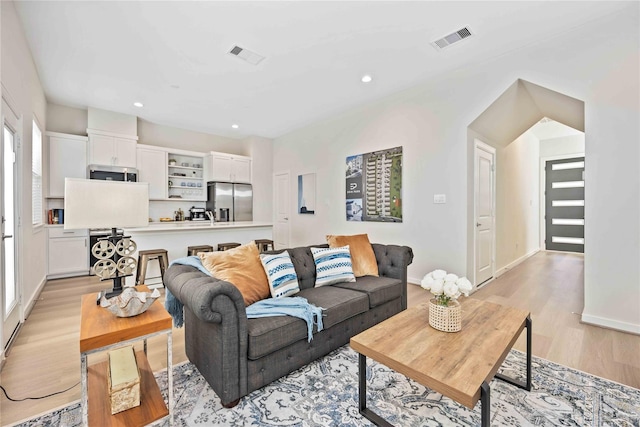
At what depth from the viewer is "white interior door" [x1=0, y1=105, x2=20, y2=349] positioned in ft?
7.86

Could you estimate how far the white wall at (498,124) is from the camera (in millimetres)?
2619

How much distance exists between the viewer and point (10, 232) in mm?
2621

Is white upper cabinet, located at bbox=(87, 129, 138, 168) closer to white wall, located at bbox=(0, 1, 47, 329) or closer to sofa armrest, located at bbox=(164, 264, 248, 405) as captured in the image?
white wall, located at bbox=(0, 1, 47, 329)

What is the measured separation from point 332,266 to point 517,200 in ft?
16.4

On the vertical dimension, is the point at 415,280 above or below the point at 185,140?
below

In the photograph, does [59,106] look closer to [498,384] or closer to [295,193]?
[295,193]

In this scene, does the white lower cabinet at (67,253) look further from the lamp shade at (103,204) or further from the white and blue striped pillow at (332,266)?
the white and blue striped pillow at (332,266)

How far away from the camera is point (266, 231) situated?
16.4ft

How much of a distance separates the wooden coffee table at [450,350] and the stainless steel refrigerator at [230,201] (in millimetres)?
5342

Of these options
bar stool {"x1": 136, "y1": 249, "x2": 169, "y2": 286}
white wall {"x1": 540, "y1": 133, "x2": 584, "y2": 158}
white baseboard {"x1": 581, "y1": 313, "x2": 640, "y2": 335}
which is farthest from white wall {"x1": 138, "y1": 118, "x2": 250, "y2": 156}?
white wall {"x1": 540, "y1": 133, "x2": 584, "y2": 158}

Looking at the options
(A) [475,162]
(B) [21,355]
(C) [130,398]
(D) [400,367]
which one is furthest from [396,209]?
(B) [21,355]

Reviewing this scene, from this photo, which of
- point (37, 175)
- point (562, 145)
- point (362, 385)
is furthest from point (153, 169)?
point (562, 145)

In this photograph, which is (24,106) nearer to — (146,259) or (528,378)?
(146,259)

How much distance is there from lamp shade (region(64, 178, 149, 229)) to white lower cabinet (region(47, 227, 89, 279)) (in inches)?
159
